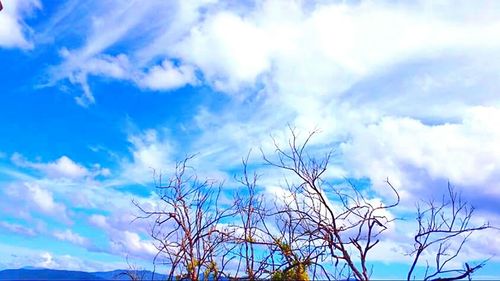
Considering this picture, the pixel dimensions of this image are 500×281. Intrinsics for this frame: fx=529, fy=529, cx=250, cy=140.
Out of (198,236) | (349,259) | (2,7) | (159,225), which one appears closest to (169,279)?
(198,236)

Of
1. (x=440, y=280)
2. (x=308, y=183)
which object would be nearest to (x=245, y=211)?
(x=308, y=183)

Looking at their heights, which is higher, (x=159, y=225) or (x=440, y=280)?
(x=159, y=225)

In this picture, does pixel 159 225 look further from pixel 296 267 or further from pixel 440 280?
pixel 440 280

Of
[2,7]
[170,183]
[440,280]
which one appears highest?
[2,7]

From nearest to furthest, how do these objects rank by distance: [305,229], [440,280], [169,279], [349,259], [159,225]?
[440,280]
[349,259]
[169,279]
[305,229]
[159,225]

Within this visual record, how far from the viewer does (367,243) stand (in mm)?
6148

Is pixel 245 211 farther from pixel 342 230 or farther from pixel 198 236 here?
pixel 342 230

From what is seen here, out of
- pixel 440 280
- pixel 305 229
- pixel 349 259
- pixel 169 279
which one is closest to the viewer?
pixel 440 280

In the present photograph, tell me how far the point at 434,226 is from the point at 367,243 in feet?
3.89

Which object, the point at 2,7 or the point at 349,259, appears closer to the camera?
the point at 349,259

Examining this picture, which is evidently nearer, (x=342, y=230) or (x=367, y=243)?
(x=367, y=243)

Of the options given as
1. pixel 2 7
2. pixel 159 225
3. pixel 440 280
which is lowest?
pixel 440 280

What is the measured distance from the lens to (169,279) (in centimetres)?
647

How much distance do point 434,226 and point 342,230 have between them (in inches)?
48.8
